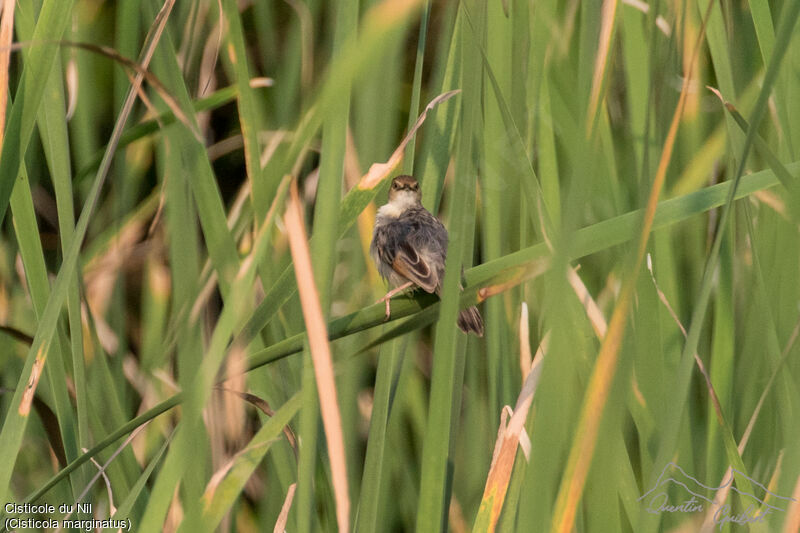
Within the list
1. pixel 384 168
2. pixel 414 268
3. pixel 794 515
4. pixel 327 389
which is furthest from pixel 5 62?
pixel 794 515

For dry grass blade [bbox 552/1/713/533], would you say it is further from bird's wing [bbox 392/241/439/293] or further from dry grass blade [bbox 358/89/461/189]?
bird's wing [bbox 392/241/439/293]

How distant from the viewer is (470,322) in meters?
1.63

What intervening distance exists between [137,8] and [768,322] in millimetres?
1346

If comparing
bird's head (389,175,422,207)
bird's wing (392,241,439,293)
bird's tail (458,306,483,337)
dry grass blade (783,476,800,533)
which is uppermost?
bird's head (389,175,422,207)

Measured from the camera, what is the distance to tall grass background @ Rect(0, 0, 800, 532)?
944 mm

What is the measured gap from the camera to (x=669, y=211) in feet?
4.09

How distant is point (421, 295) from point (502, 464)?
2.35 ft

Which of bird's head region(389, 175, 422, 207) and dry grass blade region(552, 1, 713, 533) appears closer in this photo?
dry grass blade region(552, 1, 713, 533)

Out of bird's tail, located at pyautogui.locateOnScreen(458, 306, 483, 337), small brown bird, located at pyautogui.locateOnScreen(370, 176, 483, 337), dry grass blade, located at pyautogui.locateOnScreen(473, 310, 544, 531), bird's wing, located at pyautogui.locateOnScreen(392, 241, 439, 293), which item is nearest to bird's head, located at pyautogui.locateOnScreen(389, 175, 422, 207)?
small brown bird, located at pyautogui.locateOnScreen(370, 176, 483, 337)

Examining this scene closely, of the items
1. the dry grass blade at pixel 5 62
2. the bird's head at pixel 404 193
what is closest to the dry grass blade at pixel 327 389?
the dry grass blade at pixel 5 62

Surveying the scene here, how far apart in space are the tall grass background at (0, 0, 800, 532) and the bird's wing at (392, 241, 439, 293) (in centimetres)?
9

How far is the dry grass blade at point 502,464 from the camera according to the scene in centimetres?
120

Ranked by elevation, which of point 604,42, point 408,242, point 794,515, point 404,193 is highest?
point 604,42

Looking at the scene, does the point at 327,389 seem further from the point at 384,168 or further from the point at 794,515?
the point at 794,515
